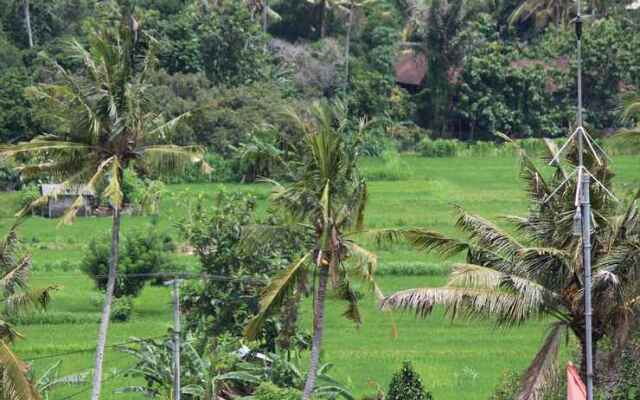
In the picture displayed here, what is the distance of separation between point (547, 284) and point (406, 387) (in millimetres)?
3556

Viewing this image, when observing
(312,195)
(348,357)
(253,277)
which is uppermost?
(312,195)

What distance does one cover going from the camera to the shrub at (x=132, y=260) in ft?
96.1

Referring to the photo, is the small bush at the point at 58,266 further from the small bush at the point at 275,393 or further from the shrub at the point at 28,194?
the small bush at the point at 275,393

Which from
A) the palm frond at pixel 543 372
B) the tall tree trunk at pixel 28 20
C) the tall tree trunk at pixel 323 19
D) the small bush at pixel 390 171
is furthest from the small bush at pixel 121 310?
the tall tree trunk at pixel 323 19

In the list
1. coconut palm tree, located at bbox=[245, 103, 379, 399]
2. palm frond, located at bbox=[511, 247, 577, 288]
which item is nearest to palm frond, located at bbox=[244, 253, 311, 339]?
coconut palm tree, located at bbox=[245, 103, 379, 399]

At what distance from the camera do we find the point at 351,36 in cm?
5241

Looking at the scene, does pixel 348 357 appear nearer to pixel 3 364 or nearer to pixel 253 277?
pixel 253 277

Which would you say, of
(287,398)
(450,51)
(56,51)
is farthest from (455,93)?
(287,398)

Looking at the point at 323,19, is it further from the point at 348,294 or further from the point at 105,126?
the point at 348,294

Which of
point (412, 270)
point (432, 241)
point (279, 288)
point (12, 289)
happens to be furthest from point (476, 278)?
point (412, 270)

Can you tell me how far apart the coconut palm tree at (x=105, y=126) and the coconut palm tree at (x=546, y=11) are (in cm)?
3189

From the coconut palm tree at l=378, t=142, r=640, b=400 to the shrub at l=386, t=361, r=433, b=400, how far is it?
2.84 meters

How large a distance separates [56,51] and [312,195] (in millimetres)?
29161

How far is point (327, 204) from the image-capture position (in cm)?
1916
